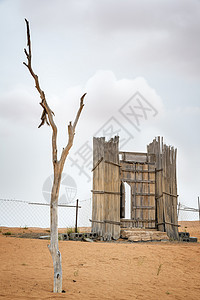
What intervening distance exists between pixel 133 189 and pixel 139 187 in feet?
1.02

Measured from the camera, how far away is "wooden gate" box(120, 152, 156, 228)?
1440 cm

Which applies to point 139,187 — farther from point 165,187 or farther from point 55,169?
point 55,169

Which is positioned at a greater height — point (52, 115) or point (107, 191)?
point (52, 115)

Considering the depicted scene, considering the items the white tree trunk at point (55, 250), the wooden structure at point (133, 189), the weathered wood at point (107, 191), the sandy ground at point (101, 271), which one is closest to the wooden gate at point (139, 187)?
the wooden structure at point (133, 189)

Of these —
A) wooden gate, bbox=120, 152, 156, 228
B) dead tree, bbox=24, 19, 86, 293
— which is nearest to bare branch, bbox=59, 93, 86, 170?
dead tree, bbox=24, 19, 86, 293

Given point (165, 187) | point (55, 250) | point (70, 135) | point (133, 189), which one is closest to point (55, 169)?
point (70, 135)

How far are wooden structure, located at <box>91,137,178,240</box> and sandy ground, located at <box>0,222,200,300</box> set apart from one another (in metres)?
3.02

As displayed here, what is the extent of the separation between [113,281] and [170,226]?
332 inches

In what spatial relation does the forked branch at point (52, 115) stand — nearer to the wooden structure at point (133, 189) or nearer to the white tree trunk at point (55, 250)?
the white tree trunk at point (55, 250)

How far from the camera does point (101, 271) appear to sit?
7.70 m

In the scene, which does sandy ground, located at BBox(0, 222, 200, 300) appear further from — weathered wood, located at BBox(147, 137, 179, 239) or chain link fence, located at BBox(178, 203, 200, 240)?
chain link fence, located at BBox(178, 203, 200, 240)

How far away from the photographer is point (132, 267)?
8.19 m

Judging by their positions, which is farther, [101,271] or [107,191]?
[107,191]

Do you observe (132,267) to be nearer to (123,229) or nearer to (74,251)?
(74,251)
